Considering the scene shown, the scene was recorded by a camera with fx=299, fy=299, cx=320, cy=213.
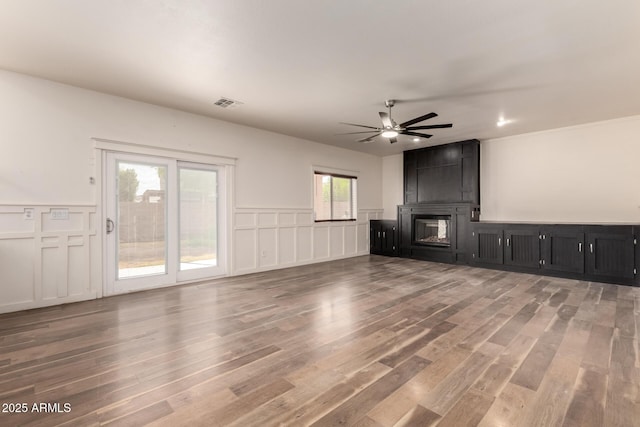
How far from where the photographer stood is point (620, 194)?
18.2 feet

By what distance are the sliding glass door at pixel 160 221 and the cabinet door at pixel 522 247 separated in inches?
226

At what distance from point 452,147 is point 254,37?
5.89 metres

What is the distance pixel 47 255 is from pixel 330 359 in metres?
4.02

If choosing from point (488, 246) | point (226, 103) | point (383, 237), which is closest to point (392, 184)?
point (383, 237)

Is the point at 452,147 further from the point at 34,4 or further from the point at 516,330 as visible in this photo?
the point at 34,4

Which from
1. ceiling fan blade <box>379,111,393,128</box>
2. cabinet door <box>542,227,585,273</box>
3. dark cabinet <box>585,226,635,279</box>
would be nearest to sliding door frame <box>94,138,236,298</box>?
ceiling fan blade <box>379,111,393,128</box>

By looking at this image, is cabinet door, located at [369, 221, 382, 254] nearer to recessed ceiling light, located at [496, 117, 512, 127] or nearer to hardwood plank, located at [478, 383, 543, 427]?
recessed ceiling light, located at [496, 117, 512, 127]

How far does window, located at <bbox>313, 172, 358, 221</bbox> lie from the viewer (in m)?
7.51

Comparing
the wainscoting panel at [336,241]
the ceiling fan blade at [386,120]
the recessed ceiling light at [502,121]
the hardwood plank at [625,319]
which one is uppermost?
the recessed ceiling light at [502,121]

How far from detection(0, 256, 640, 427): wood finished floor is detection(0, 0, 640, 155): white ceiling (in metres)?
2.92

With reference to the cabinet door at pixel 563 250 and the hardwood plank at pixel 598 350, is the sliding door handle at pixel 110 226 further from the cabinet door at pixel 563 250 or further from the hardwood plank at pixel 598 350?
the cabinet door at pixel 563 250

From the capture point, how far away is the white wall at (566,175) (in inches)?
216

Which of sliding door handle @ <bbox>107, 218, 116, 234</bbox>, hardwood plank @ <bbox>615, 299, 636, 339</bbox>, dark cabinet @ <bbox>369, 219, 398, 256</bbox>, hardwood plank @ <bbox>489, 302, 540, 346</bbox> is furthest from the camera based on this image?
dark cabinet @ <bbox>369, 219, 398, 256</bbox>

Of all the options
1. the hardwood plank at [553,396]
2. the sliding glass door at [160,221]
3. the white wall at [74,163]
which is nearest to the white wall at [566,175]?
the hardwood plank at [553,396]
